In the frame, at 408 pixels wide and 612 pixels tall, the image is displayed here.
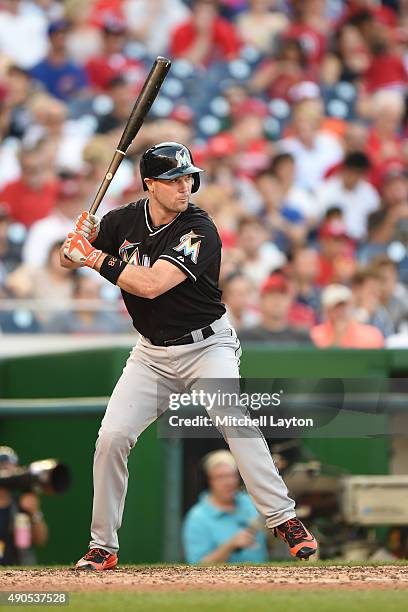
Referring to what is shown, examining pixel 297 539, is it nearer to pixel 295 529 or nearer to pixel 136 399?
pixel 295 529

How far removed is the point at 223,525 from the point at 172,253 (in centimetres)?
225

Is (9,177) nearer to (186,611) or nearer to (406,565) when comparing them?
(406,565)

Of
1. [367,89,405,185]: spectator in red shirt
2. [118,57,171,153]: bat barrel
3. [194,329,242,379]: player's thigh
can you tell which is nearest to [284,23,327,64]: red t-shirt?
[367,89,405,185]: spectator in red shirt

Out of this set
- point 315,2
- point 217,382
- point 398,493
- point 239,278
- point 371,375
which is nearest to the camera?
point 217,382

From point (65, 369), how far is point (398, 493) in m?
2.28

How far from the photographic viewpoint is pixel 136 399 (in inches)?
215

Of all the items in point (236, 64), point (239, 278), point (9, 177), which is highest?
point (236, 64)

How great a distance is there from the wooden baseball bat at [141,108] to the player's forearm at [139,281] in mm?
524

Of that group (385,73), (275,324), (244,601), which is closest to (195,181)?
(244,601)

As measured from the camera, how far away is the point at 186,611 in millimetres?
4332

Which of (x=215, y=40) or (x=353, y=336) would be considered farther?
(x=215, y=40)

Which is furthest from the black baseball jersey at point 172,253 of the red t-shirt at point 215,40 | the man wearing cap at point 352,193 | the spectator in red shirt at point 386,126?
the red t-shirt at point 215,40

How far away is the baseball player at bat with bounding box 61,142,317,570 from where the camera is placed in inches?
213

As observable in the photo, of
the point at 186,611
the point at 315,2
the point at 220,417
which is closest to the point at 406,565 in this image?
the point at 220,417
